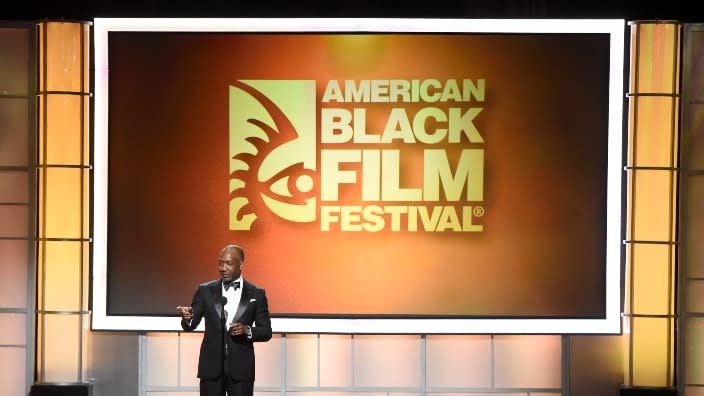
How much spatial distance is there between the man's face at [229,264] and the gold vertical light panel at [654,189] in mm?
3266

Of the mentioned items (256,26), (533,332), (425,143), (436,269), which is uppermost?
(256,26)

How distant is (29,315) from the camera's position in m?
7.41

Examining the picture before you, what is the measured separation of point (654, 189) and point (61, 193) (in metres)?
4.76

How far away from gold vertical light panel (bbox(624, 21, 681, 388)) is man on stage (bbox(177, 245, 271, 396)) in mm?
3132

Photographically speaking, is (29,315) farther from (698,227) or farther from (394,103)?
(698,227)

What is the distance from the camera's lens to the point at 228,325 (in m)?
5.61

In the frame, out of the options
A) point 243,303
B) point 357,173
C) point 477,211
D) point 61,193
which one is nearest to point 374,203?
point 357,173

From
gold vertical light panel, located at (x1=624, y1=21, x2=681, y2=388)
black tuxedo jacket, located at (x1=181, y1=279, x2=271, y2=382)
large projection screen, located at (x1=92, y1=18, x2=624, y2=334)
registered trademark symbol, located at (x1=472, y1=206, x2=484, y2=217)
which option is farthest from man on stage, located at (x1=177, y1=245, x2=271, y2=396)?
gold vertical light panel, located at (x1=624, y1=21, x2=681, y2=388)

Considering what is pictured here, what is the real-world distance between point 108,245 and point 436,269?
2.69 m

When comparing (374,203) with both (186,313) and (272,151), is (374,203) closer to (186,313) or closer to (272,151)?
(272,151)

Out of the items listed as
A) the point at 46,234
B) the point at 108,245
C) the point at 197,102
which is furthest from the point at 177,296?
the point at 197,102

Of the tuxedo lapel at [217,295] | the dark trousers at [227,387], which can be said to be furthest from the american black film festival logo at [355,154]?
the dark trousers at [227,387]

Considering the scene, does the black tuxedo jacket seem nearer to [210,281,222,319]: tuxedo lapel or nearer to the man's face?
[210,281,222,319]: tuxedo lapel

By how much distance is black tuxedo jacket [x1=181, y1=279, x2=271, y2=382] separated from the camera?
557 centimetres
